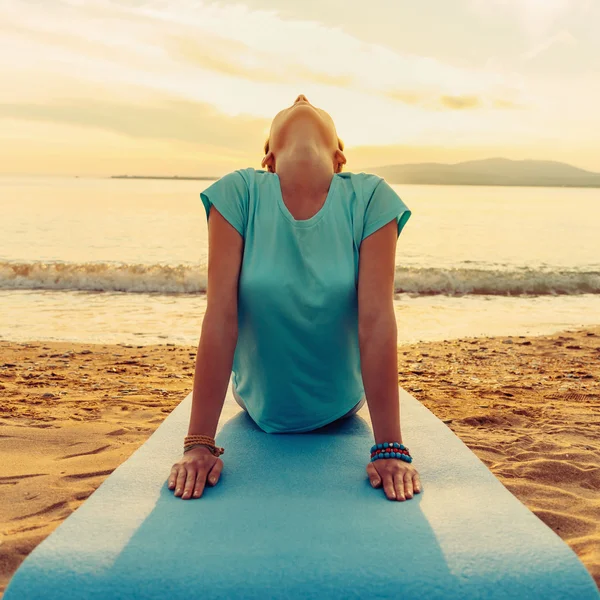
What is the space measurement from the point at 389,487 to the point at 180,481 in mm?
654

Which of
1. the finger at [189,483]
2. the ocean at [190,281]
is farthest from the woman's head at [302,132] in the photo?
the ocean at [190,281]

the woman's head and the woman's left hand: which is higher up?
the woman's head

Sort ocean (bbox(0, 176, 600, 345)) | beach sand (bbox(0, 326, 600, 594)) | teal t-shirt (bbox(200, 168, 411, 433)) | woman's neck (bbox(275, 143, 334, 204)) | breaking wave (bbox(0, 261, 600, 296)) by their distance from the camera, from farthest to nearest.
→ breaking wave (bbox(0, 261, 600, 296)) < ocean (bbox(0, 176, 600, 345)) < beach sand (bbox(0, 326, 600, 594)) < woman's neck (bbox(275, 143, 334, 204)) < teal t-shirt (bbox(200, 168, 411, 433))

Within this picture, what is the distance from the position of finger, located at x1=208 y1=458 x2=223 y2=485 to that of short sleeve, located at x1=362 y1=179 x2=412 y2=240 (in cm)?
94

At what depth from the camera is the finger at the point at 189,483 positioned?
6.33 feet

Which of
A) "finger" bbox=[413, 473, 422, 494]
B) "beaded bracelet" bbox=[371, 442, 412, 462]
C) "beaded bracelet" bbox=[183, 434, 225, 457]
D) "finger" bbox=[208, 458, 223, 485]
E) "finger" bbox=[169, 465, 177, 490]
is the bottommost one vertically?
"finger" bbox=[169, 465, 177, 490]

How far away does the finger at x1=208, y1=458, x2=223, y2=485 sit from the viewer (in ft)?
6.61

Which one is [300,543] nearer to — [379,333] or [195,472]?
[195,472]

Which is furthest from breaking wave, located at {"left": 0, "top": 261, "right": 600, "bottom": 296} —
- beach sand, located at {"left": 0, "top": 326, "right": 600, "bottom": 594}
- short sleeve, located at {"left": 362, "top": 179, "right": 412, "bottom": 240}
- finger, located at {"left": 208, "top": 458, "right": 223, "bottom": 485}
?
finger, located at {"left": 208, "top": 458, "right": 223, "bottom": 485}

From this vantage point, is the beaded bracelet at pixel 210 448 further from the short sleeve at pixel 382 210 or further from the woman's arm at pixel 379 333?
the short sleeve at pixel 382 210

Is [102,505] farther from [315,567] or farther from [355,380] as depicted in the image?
[355,380]

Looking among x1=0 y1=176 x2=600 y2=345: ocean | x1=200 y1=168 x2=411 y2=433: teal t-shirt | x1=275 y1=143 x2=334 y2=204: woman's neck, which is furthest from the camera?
x1=0 y1=176 x2=600 y2=345: ocean

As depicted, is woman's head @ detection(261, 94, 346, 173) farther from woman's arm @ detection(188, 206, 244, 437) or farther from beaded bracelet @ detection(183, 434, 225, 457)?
beaded bracelet @ detection(183, 434, 225, 457)

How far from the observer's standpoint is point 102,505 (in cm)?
188
